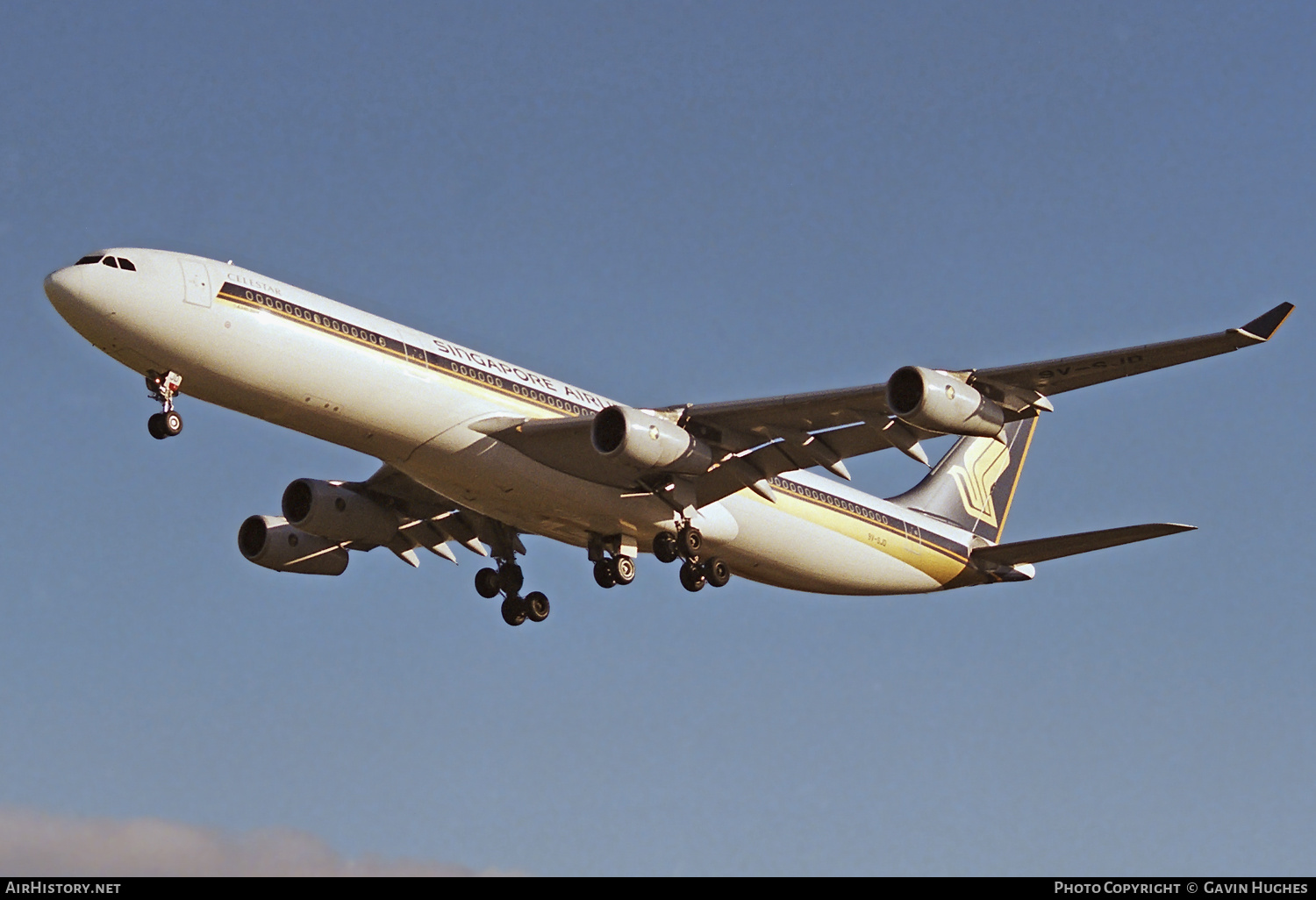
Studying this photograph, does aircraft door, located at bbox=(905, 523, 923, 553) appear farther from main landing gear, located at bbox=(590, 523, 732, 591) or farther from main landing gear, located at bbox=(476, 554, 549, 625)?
main landing gear, located at bbox=(476, 554, 549, 625)

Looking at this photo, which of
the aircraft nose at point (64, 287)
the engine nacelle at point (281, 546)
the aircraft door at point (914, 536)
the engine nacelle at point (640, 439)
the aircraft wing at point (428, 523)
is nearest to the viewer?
the aircraft nose at point (64, 287)

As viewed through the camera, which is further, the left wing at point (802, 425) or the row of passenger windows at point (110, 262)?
the left wing at point (802, 425)

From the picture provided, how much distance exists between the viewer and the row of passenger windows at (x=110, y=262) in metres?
28.5

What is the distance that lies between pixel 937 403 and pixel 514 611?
13.4 metres

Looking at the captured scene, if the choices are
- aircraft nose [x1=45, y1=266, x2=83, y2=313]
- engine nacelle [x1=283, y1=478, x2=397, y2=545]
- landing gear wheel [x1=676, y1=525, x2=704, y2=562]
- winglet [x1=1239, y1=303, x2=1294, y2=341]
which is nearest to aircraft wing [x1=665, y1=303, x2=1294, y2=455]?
winglet [x1=1239, y1=303, x2=1294, y2=341]

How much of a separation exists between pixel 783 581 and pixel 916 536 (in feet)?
15.7

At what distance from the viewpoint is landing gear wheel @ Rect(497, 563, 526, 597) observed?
3828 centimetres

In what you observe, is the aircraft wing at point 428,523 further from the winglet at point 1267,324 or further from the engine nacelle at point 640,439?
the winglet at point 1267,324

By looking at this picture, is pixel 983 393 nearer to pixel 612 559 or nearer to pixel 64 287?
pixel 612 559

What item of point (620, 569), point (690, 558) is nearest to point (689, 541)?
point (690, 558)

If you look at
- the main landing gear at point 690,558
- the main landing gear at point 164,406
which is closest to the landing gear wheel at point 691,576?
the main landing gear at point 690,558

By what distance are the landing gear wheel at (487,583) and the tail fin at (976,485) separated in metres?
12.3

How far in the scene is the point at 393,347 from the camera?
30.9 metres
